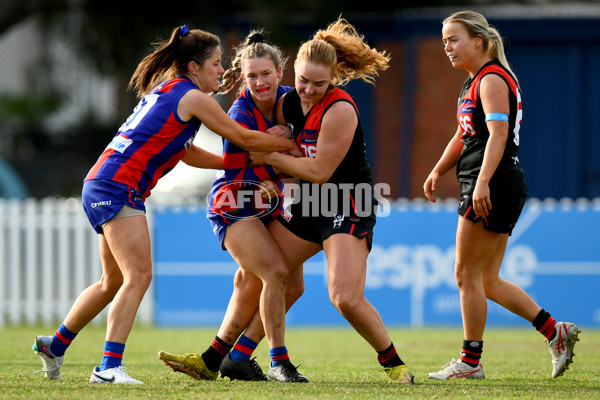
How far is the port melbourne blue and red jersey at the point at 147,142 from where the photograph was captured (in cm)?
500

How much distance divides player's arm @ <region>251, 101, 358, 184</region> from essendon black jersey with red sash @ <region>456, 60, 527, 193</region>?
70 centimetres

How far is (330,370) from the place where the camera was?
19.5 ft

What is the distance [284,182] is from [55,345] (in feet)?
5.18

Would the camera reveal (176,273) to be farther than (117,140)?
Yes

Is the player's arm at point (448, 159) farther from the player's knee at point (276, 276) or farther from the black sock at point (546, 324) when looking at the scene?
the player's knee at point (276, 276)

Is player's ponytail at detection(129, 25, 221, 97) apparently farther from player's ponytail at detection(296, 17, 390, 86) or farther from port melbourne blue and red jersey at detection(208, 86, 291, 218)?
player's ponytail at detection(296, 17, 390, 86)

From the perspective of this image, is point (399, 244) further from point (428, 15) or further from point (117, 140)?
point (117, 140)

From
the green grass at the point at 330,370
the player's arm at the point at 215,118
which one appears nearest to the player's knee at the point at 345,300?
the green grass at the point at 330,370

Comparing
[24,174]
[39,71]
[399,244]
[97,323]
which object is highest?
[39,71]

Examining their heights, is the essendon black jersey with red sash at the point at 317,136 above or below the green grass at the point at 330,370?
above

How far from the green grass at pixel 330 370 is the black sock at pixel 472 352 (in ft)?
0.46

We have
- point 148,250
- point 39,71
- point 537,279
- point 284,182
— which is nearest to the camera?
point 148,250

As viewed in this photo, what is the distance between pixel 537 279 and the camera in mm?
10922

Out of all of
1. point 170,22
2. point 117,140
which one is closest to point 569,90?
point 170,22
